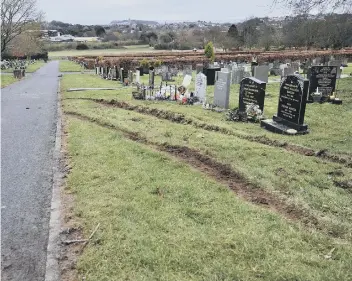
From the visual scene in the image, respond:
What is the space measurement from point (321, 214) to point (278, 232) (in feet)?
2.73

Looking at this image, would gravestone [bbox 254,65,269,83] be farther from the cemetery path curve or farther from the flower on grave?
the cemetery path curve

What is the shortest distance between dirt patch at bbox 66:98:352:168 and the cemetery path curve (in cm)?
273

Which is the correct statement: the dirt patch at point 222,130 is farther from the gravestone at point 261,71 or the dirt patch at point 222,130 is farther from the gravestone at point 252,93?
the gravestone at point 261,71

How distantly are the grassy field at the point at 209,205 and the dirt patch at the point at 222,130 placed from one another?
0.24 meters

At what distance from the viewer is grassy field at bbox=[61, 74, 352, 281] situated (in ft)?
12.4

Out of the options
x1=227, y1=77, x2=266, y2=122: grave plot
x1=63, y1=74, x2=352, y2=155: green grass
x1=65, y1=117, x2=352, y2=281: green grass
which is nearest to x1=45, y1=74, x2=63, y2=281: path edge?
x1=65, y1=117, x2=352, y2=281: green grass

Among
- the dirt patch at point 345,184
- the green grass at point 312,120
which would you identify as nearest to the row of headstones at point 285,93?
the green grass at point 312,120

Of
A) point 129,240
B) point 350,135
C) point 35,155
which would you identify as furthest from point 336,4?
point 129,240

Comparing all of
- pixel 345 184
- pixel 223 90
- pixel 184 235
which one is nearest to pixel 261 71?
pixel 223 90

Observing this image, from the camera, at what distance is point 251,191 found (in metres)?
5.69

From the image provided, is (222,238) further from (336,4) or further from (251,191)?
(336,4)

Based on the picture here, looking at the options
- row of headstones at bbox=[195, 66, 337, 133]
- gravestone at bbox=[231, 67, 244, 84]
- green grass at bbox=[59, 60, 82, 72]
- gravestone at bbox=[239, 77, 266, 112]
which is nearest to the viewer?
row of headstones at bbox=[195, 66, 337, 133]

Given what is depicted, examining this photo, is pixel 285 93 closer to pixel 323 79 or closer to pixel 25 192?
pixel 323 79

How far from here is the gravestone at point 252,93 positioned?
10500mm
